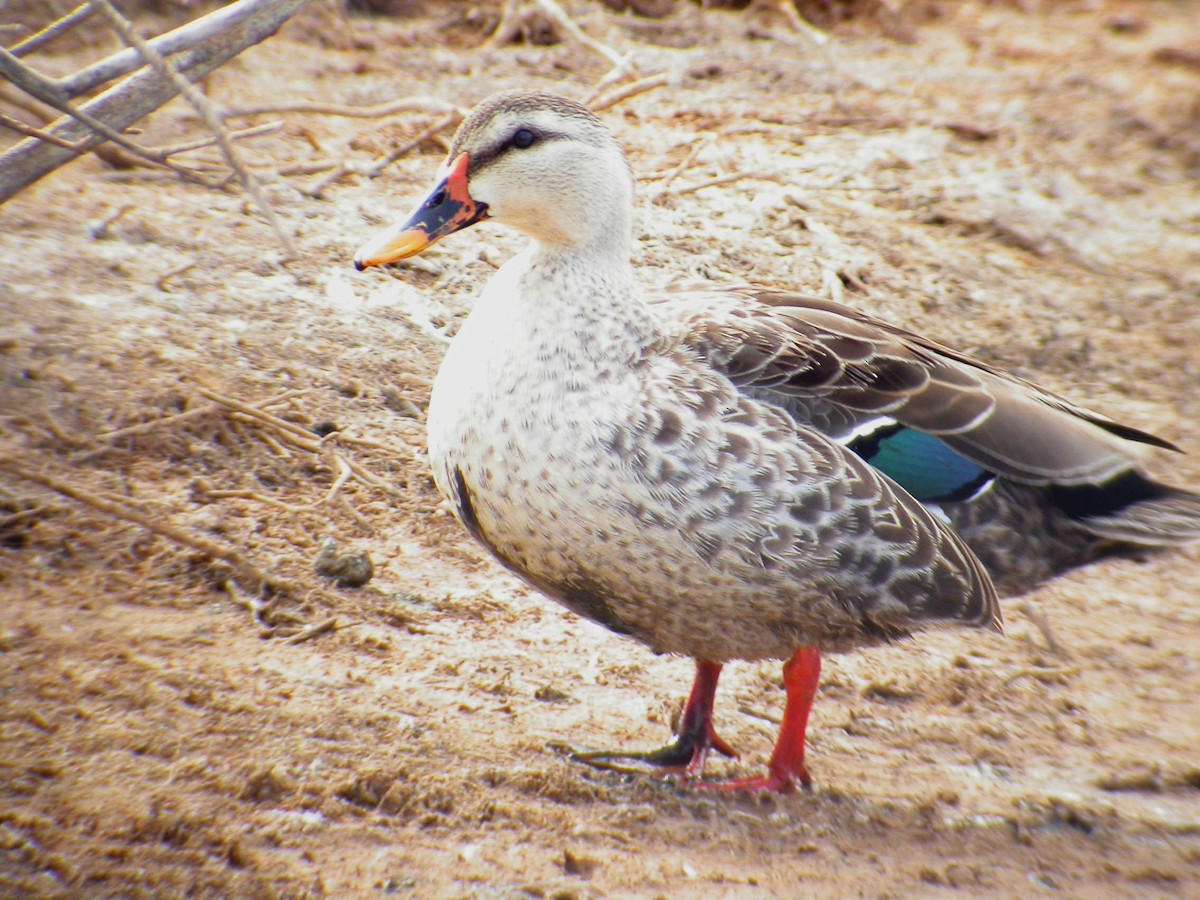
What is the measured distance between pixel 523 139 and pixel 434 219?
31 cm

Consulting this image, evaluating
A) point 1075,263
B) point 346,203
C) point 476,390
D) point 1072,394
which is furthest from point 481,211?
point 1075,263

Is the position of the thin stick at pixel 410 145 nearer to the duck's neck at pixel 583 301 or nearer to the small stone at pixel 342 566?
the small stone at pixel 342 566

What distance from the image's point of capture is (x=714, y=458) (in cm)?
291

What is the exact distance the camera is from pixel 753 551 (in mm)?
2920

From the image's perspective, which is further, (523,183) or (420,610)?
(420,610)

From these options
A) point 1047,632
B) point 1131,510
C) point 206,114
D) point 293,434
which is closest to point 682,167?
point 293,434

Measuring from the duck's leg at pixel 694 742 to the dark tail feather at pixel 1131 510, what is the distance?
1089 millimetres

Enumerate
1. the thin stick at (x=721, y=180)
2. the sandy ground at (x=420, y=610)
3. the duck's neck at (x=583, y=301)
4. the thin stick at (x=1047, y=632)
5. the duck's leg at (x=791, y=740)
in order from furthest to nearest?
the thin stick at (x=721, y=180) < the thin stick at (x=1047, y=632) < the duck's leg at (x=791, y=740) < the duck's neck at (x=583, y=301) < the sandy ground at (x=420, y=610)

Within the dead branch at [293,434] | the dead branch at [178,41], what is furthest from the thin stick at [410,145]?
the dead branch at [178,41]

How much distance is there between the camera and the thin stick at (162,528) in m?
3.44

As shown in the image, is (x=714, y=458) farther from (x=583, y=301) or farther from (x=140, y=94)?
(x=140, y=94)

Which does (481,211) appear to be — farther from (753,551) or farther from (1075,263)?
(1075,263)

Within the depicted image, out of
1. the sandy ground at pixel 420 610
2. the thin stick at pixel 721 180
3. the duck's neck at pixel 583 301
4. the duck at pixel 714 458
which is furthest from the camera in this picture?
the thin stick at pixel 721 180

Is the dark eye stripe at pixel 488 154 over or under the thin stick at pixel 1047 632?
over
